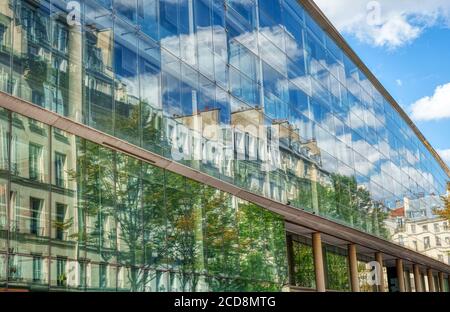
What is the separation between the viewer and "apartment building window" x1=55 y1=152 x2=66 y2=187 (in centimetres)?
1555

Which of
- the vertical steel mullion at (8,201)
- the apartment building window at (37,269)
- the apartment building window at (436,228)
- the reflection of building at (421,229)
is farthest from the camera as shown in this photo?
the apartment building window at (436,228)

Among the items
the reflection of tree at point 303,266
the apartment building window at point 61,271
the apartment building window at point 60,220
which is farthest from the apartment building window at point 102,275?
the reflection of tree at point 303,266

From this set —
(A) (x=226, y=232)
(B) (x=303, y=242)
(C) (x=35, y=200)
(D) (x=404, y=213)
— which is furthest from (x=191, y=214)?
(D) (x=404, y=213)

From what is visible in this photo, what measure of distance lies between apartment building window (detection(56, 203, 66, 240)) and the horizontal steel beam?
2.07 meters

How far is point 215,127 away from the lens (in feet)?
77.1

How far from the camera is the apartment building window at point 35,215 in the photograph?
14.5 m

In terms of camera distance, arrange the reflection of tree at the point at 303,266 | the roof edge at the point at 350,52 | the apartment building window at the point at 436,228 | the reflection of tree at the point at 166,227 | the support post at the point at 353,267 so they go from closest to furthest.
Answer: the reflection of tree at the point at 166,227
the reflection of tree at the point at 303,266
the roof edge at the point at 350,52
the support post at the point at 353,267
the apartment building window at the point at 436,228

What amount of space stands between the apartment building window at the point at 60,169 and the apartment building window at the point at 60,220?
1.88ft

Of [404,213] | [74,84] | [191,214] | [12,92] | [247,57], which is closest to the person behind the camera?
[12,92]

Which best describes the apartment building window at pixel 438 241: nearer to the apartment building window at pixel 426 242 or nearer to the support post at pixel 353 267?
the apartment building window at pixel 426 242

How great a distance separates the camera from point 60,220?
1527 cm

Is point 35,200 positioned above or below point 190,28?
below
